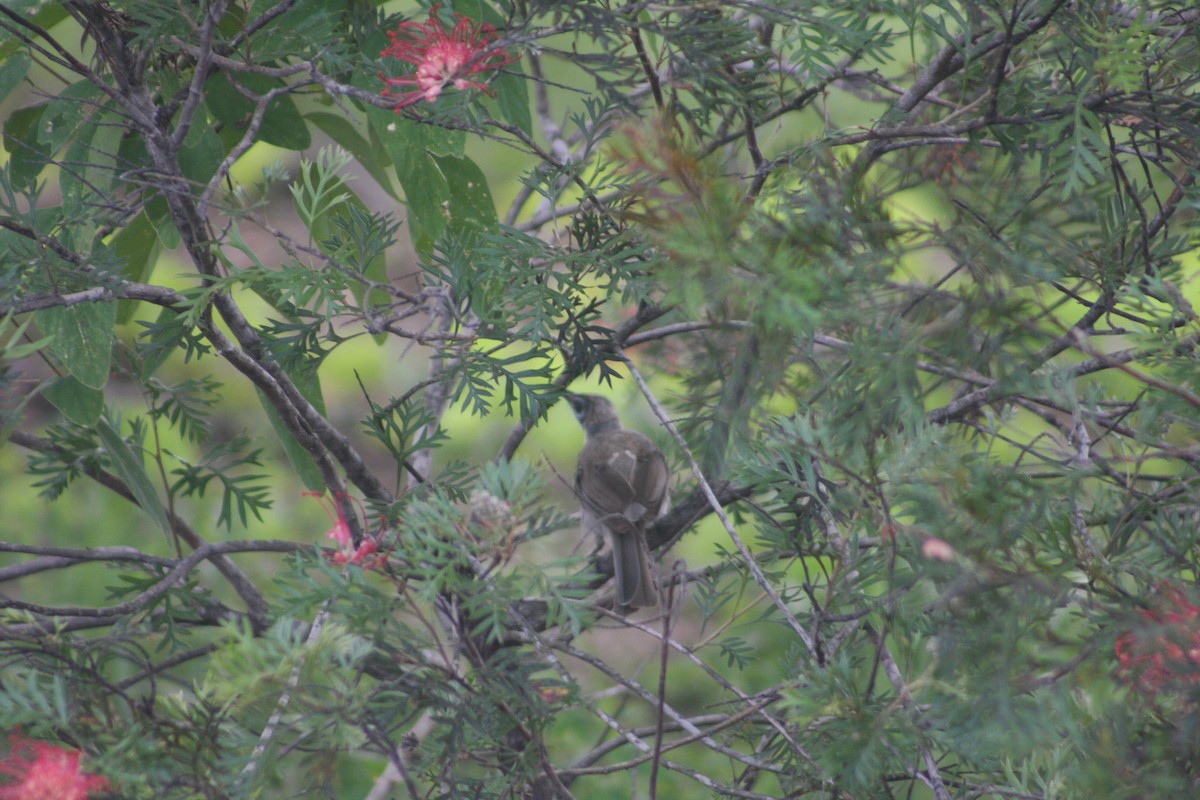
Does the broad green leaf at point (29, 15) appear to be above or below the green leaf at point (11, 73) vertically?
above

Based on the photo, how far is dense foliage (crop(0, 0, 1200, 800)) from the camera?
1.07 metres

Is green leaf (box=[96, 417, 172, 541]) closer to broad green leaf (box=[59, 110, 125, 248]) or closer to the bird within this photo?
broad green leaf (box=[59, 110, 125, 248])

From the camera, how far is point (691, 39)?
1472mm

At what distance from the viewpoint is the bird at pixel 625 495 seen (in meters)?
2.41

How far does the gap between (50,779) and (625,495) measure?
1.93 m

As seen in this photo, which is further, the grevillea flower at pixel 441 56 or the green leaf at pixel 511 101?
the green leaf at pixel 511 101

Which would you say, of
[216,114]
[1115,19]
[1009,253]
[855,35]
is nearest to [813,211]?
[1009,253]

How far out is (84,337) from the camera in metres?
1.58

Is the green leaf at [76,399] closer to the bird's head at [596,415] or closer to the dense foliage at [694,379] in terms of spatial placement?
the dense foliage at [694,379]

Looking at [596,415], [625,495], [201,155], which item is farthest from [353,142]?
[596,415]

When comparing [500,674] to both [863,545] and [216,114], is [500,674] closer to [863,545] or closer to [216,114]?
[863,545]

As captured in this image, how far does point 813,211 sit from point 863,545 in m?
0.84

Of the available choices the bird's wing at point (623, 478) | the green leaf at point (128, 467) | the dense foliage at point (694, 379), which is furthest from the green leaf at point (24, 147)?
the bird's wing at point (623, 478)

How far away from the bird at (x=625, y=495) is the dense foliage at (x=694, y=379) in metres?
0.26
